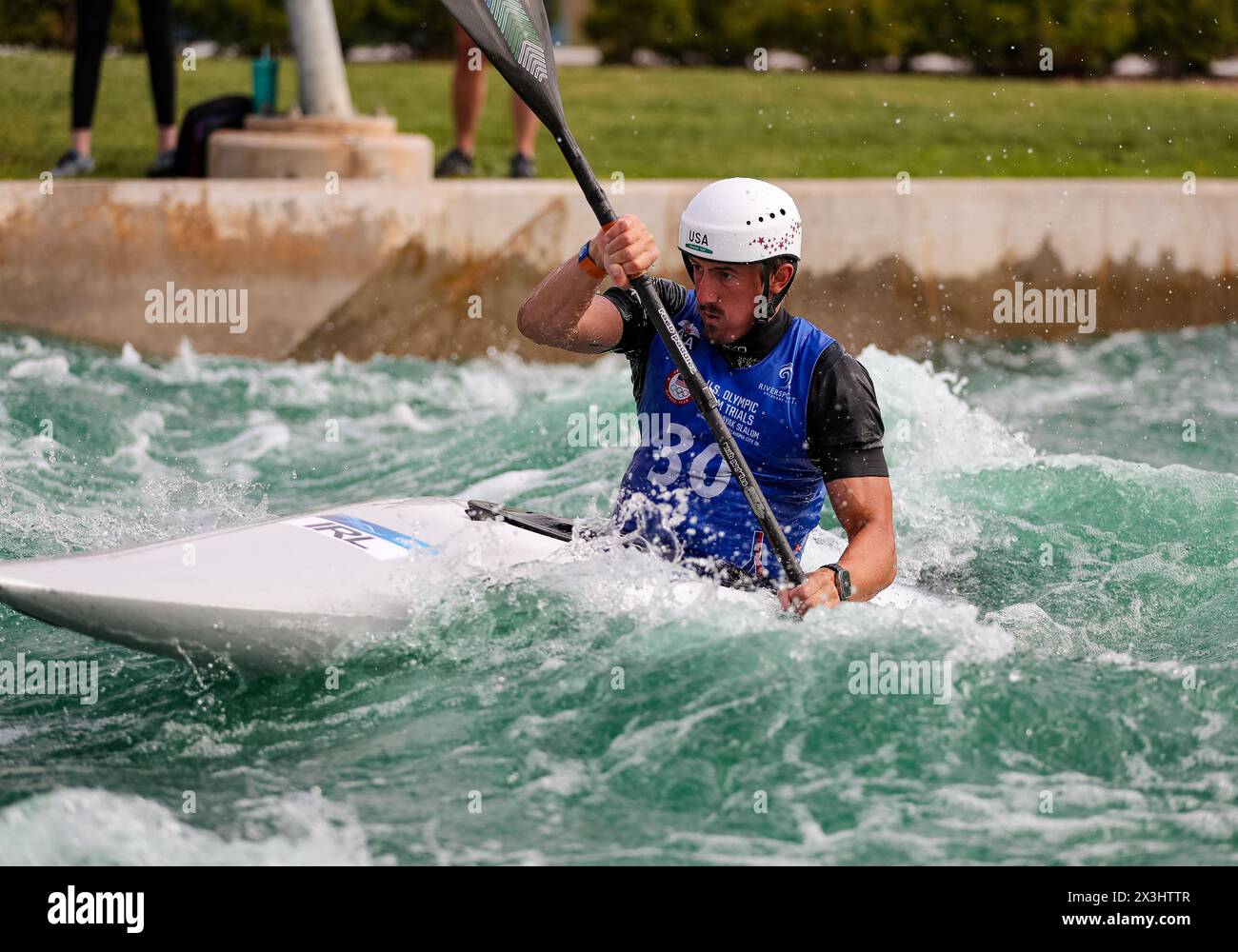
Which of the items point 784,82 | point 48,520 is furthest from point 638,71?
point 48,520

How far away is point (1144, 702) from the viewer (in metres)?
4.73

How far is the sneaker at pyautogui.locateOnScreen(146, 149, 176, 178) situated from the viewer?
392 inches

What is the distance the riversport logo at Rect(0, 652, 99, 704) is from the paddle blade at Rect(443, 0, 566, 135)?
2199 mm

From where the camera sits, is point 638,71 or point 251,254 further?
point 638,71

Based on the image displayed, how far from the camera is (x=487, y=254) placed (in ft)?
30.9

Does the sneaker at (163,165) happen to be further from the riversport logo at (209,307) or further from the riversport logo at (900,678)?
the riversport logo at (900,678)

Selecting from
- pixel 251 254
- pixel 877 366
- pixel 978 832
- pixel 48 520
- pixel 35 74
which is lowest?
pixel 978 832

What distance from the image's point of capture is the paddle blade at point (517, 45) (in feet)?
16.6

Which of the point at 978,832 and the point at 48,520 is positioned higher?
the point at 48,520

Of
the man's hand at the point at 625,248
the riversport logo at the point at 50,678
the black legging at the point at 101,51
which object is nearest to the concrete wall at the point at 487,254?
the black legging at the point at 101,51

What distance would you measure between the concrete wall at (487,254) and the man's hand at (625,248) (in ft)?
15.1

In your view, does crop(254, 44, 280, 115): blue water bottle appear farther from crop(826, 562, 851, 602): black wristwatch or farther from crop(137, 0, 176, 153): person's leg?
crop(826, 562, 851, 602): black wristwatch

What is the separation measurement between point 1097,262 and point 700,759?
6.70 m

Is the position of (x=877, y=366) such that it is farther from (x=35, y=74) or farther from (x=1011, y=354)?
(x=35, y=74)
